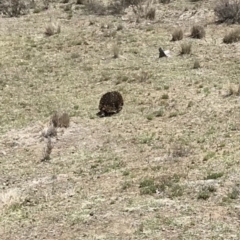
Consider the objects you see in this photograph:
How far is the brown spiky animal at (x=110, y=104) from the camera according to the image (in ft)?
44.9

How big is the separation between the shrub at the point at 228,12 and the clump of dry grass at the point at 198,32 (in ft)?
6.28

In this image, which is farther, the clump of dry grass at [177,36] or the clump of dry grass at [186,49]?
the clump of dry grass at [177,36]

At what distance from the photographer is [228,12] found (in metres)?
21.0

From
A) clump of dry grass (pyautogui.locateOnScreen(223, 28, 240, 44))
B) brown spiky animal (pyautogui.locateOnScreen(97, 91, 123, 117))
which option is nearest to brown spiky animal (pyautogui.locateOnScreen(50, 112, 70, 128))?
brown spiky animal (pyautogui.locateOnScreen(97, 91, 123, 117))

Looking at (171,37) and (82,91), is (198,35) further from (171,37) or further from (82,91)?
(82,91)

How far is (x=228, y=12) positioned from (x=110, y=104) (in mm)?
9335

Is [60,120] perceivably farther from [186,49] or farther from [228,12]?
[228,12]

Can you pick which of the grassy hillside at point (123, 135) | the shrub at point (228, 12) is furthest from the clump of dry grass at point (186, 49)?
the shrub at point (228, 12)

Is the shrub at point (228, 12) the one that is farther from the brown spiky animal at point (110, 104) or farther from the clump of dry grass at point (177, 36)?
the brown spiky animal at point (110, 104)

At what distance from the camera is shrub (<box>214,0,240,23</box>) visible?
68.6 feet

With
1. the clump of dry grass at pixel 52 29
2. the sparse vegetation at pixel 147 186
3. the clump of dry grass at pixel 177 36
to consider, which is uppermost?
the clump of dry grass at pixel 177 36

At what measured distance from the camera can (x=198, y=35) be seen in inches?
769

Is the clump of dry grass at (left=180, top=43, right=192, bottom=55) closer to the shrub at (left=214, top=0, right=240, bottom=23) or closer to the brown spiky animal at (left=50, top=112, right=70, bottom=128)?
the shrub at (left=214, top=0, right=240, bottom=23)

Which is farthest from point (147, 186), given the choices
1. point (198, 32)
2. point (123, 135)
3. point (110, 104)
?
point (198, 32)
